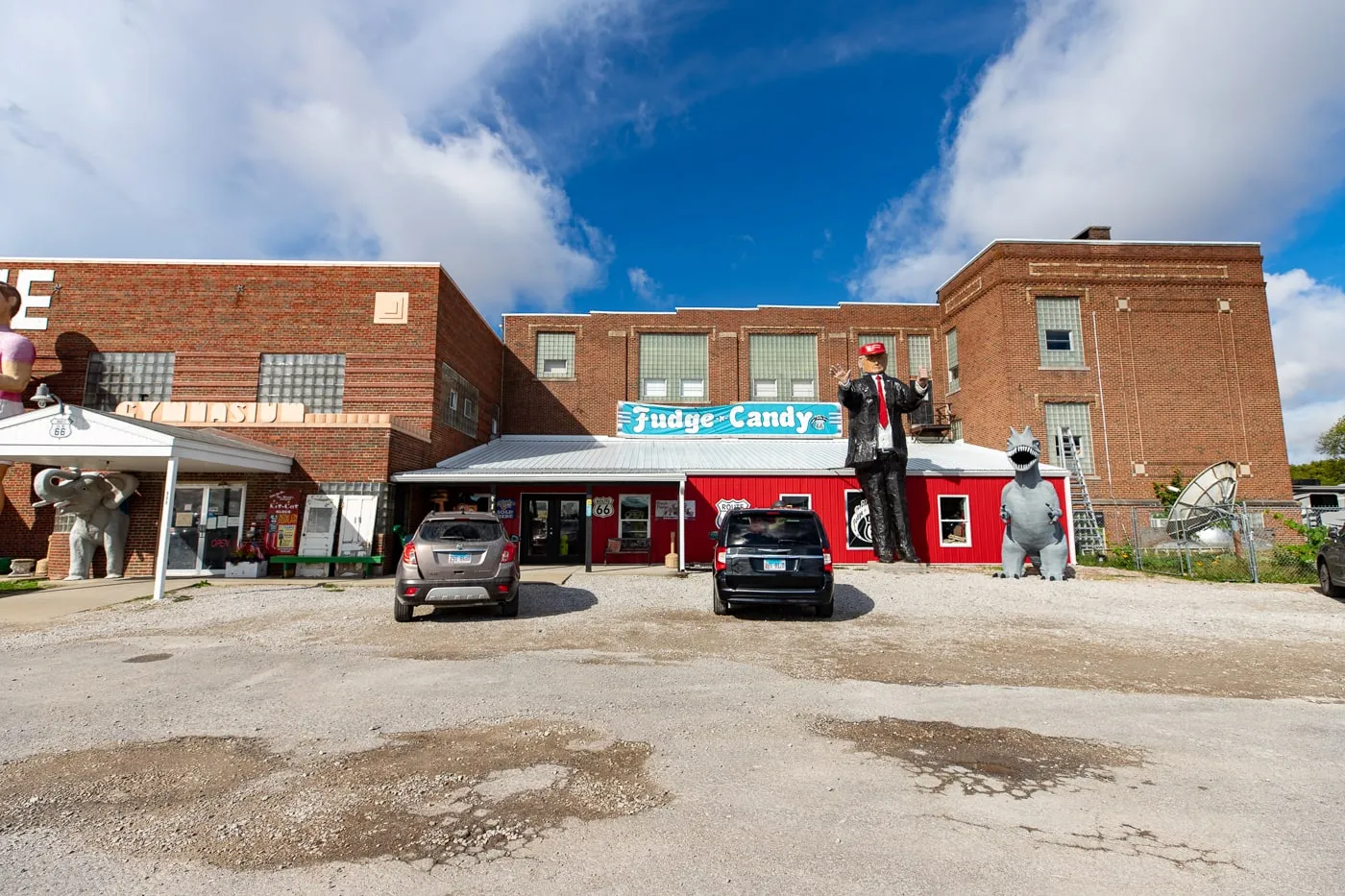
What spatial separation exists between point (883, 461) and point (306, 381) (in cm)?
1648

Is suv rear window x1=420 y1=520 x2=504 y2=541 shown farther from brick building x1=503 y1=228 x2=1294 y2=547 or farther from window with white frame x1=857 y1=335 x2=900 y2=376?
window with white frame x1=857 y1=335 x2=900 y2=376

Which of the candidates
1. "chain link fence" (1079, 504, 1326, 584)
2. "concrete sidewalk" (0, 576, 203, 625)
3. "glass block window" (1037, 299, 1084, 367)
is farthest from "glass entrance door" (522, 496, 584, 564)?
"glass block window" (1037, 299, 1084, 367)

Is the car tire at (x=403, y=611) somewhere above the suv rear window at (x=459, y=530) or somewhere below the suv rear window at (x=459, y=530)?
below

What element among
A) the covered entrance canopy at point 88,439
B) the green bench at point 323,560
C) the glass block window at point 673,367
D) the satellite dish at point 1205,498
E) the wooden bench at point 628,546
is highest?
the glass block window at point 673,367

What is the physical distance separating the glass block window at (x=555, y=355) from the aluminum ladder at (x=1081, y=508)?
19.3 m

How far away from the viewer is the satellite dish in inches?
696

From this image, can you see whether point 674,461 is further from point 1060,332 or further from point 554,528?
point 1060,332

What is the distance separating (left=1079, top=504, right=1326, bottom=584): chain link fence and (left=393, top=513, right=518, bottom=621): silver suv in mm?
15863

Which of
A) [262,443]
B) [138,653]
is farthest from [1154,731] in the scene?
[262,443]

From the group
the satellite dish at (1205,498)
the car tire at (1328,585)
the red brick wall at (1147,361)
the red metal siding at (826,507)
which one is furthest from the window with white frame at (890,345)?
the car tire at (1328,585)

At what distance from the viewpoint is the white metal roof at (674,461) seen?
17.6m

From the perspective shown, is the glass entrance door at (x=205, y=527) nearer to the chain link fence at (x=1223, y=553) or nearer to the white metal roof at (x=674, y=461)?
the white metal roof at (x=674, y=461)

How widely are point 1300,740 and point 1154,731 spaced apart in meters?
0.95

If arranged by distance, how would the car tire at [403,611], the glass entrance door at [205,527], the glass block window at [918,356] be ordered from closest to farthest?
1. the car tire at [403,611]
2. the glass entrance door at [205,527]
3. the glass block window at [918,356]
